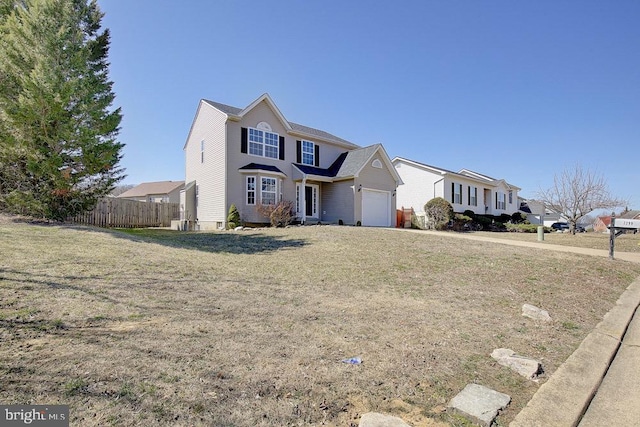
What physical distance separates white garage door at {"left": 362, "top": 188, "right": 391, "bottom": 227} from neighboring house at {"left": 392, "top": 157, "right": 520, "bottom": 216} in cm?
650

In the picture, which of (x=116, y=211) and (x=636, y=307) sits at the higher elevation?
(x=116, y=211)

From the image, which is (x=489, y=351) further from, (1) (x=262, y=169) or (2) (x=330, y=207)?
(2) (x=330, y=207)

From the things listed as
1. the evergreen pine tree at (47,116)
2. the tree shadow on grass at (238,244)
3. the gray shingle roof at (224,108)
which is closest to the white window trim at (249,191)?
the gray shingle roof at (224,108)

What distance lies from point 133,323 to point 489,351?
13.1 feet

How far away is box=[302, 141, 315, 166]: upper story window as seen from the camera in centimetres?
2055

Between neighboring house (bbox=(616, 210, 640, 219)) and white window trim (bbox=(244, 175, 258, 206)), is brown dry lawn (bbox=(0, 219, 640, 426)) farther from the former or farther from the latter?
neighboring house (bbox=(616, 210, 640, 219))

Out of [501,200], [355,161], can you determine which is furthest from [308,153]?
[501,200]

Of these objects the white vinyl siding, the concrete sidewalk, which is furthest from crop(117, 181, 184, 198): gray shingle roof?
the concrete sidewalk

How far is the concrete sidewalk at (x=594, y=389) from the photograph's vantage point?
2443 mm

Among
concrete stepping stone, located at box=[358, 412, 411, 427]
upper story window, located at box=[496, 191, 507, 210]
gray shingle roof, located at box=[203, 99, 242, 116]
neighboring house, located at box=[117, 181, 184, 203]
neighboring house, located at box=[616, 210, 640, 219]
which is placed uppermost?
gray shingle roof, located at box=[203, 99, 242, 116]

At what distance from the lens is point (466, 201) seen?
29.9 meters

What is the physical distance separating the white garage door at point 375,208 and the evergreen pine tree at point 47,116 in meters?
13.6

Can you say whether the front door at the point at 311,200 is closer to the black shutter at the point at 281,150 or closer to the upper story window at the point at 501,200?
the black shutter at the point at 281,150

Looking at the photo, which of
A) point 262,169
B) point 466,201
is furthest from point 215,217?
point 466,201
